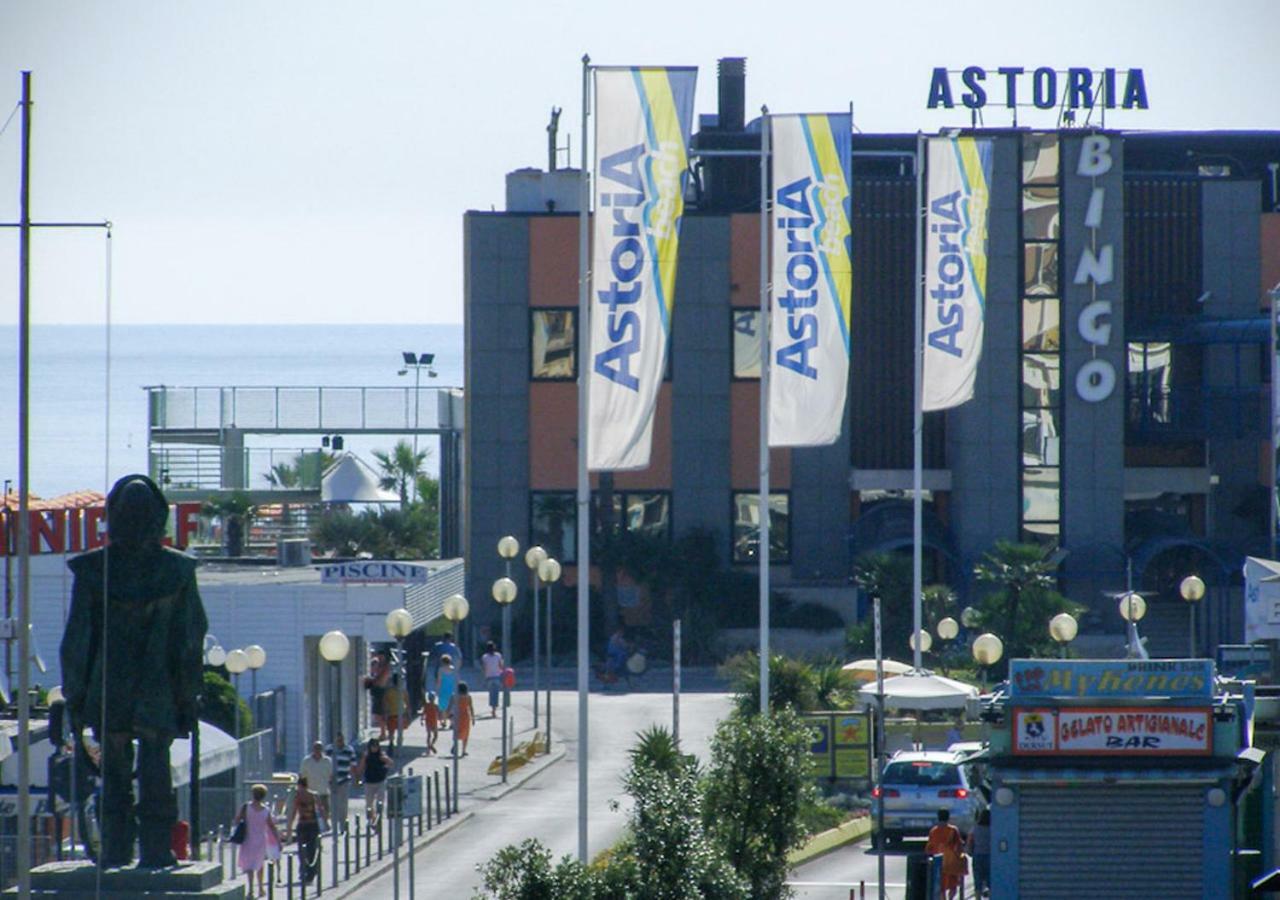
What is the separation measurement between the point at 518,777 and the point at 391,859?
7456mm

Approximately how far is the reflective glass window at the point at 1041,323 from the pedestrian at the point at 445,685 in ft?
72.4

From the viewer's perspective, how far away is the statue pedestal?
59.4ft

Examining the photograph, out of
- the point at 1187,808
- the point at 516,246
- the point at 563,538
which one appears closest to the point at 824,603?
the point at 563,538

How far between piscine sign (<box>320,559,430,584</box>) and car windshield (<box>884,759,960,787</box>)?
11348mm

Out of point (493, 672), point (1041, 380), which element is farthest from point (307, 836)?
point (1041, 380)

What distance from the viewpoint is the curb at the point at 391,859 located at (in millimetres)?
26375

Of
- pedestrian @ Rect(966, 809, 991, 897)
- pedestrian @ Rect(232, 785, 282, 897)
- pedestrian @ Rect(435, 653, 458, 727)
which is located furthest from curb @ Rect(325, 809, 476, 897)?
pedestrian @ Rect(435, 653, 458, 727)

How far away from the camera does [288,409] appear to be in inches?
2324

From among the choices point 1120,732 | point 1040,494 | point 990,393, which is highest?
point 990,393

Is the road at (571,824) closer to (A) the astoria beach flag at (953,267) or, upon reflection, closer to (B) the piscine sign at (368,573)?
(B) the piscine sign at (368,573)

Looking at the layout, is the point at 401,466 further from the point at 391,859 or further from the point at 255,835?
the point at 255,835

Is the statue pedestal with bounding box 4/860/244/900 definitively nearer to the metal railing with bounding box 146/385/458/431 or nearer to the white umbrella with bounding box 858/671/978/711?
the white umbrella with bounding box 858/671/978/711

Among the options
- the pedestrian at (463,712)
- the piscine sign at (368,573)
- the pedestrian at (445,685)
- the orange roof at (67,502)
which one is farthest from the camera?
the pedestrian at (445,685)

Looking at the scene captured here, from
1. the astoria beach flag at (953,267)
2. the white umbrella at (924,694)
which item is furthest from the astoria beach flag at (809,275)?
the astoria beach flag at (953,267)
